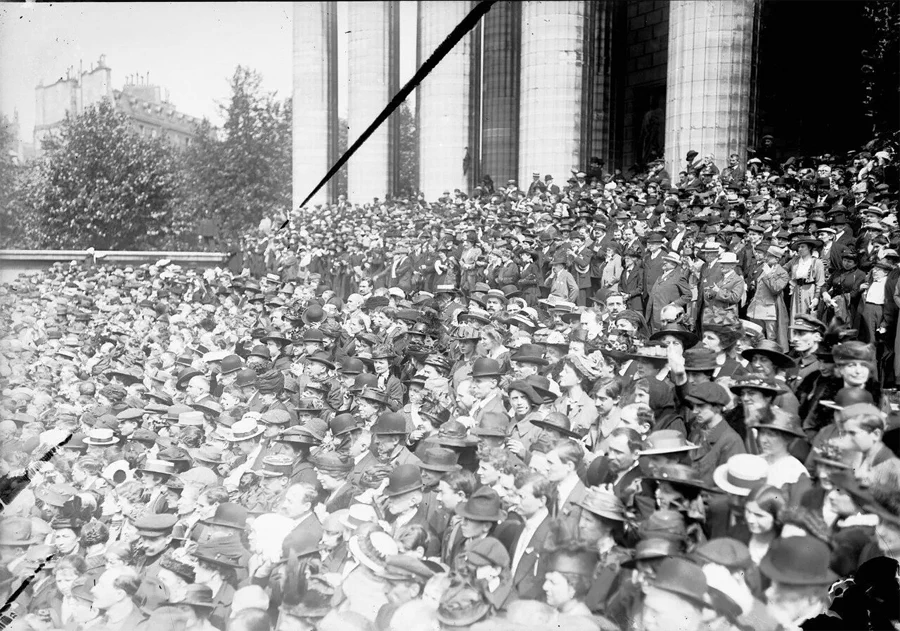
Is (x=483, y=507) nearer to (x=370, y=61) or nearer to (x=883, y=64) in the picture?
(x=883, y=64)

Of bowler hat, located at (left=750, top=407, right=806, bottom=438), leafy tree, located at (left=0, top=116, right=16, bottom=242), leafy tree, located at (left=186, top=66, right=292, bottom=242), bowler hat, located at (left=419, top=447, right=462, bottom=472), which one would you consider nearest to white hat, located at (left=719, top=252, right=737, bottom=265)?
bowler hat, located at (left=750, top=407, right=806, bottom=438)

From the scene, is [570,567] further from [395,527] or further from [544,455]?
[395,527]

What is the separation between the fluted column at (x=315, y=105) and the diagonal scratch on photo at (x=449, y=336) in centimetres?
9

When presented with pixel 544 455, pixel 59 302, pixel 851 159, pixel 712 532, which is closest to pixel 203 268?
pixel 59 302

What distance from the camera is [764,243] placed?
10609 millimetres

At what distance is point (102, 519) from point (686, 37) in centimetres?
912

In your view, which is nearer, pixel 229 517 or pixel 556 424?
pixel 556 424

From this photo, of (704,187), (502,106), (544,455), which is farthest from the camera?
(502,106)

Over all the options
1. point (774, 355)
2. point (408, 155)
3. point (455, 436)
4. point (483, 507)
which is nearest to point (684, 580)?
point (483, 507)

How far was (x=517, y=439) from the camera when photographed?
6074mm

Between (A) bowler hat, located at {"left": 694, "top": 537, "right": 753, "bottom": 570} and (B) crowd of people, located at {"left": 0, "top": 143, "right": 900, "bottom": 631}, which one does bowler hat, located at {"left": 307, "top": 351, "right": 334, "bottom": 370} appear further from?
(A) bowler hat, located at {"left": 694, "top": 537, "right": 753, "bottom": 570}

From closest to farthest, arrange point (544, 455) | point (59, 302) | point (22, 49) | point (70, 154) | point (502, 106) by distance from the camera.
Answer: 1. point (544, 455)
2. point (22, 49)
3. point (70, 154)
4. point (59, 302)
5. point (502, 106)

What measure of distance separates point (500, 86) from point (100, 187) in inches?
451

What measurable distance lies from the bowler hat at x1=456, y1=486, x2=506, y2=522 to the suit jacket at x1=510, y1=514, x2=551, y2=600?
7.3 inches
